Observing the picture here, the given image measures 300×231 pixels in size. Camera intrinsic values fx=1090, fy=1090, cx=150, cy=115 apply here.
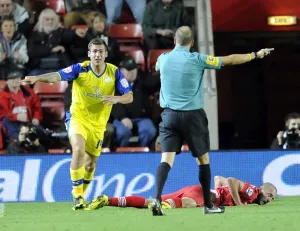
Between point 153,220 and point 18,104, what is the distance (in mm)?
6301

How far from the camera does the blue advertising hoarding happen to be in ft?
Answer: 44.3

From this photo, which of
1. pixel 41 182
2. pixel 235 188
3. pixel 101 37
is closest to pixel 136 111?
pixel 101 37

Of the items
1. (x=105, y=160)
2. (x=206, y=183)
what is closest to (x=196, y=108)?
(x=206, y=183)

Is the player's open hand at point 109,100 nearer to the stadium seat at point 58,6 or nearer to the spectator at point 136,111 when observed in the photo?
the spectator at point 136,111

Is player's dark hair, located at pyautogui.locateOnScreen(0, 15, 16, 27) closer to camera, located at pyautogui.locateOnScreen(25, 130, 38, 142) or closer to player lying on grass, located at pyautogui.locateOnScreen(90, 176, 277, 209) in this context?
camera, located at pyautogui.locateOnScreen(25, 130, 38, 142)

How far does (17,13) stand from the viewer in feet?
53.5

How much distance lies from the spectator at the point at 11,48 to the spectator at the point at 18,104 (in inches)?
24.0

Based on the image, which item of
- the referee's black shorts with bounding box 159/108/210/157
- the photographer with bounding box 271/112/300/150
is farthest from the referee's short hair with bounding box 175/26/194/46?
the photographer with bounding box 271/112/300/150

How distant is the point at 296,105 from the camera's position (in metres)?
20.1

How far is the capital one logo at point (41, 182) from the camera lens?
13.5 meters

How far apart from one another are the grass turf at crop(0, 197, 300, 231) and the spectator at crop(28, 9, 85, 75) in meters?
4.68

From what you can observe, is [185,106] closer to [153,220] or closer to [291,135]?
[153,220]

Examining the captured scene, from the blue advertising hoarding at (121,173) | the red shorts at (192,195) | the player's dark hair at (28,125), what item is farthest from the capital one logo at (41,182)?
the red shorts at (192,195)

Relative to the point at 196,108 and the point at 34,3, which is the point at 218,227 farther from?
the point at 34,3
